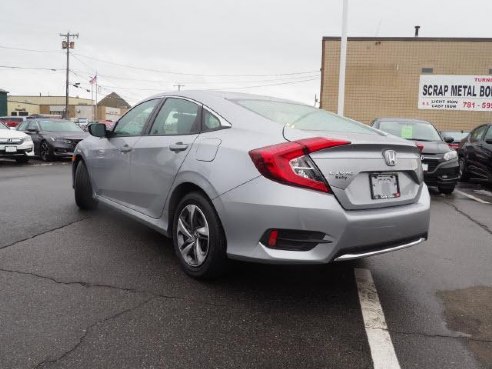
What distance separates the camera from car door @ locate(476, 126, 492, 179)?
972cm

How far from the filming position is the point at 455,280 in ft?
12.5

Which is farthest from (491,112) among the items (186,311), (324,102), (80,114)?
(80,114)

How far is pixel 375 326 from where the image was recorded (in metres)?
2.88

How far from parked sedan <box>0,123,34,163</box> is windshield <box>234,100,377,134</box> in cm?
1133

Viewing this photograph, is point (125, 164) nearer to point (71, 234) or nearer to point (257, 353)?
point (71, 234)

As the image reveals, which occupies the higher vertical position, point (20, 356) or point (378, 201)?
point (378, 201)

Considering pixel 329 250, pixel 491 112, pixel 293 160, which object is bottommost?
pixel 329 250

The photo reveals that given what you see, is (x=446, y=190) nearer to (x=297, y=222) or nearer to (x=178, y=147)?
(x=178, y=147)

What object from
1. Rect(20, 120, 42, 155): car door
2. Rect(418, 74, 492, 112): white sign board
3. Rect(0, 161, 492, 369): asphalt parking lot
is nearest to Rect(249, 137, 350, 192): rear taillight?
Rect(0, 161, 492, 369): asphalt parking lot

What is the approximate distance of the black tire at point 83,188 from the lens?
5656 mm

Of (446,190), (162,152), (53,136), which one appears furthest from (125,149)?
(53,136)

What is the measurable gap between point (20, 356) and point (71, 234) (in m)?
2.56

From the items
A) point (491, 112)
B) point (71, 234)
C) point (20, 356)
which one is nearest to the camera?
point (20, 356)

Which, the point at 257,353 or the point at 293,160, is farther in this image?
the point at 293,160
